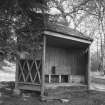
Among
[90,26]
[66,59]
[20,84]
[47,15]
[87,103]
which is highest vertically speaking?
[90,26]

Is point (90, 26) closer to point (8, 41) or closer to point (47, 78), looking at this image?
point (47, 78)

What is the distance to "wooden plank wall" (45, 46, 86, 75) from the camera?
9.91 m

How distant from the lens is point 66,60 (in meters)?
10.7

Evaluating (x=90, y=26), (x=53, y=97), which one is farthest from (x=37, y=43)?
(x=90, y=26)

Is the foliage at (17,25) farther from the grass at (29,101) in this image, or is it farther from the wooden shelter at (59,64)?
the grass at (29,101)

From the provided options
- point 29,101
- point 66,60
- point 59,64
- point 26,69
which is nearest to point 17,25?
point 29,101

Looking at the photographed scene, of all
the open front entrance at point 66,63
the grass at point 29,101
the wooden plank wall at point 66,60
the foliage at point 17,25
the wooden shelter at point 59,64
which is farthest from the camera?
the wooden plank wall at point 66,60

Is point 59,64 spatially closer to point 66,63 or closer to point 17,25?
point 66,63

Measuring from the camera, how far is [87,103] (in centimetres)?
689

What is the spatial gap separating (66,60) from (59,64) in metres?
0.63

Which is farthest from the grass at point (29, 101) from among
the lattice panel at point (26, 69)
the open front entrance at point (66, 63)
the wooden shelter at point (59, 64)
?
the open front entrance at point (66, 63)

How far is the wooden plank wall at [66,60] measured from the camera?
32.5 feet

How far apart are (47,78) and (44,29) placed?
3.89m

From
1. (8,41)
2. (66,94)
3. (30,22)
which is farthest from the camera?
(66,94)
